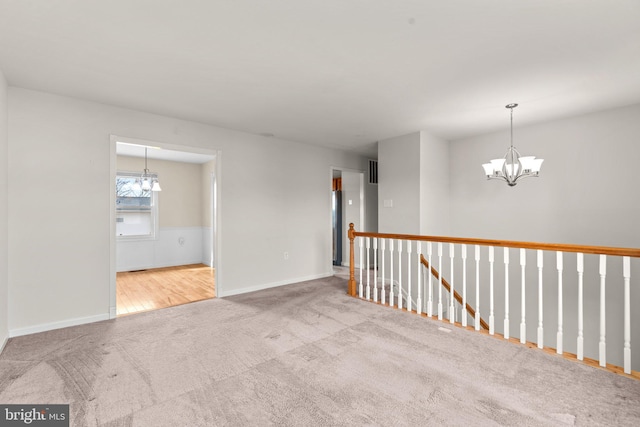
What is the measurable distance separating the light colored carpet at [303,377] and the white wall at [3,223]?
0.24 meters

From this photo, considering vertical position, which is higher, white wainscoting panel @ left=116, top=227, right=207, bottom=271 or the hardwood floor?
white wainscoting panel @ left=116, top=227, right=207, bottom=271

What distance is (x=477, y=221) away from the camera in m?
4.82

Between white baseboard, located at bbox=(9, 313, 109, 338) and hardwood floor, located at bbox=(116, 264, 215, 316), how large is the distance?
29cm

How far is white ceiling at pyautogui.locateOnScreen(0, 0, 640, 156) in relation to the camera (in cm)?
187

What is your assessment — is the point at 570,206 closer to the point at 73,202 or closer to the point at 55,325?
the point at 73,202

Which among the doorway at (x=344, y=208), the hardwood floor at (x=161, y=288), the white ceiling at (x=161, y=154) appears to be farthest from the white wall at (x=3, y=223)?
the doorway at (x=344, y=208)

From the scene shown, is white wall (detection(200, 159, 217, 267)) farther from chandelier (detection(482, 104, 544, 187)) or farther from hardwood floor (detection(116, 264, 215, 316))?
chandelier (detection(482, 104, 544, 187))

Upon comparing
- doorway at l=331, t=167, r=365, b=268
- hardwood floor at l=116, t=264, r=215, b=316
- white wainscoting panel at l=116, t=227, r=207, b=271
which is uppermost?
doorway at l=331, t=167, r=365, b=268

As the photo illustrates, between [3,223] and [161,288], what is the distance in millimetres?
2428

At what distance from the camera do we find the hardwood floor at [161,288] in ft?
13.1

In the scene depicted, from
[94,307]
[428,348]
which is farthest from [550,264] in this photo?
[94,307]

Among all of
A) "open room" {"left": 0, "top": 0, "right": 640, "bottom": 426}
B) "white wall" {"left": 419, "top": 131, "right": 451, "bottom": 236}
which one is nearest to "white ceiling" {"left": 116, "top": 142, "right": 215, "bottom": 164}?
"open room" {"left": 0, "top": 0, "right": 640, "bottom": 426}

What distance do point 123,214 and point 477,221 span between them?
6.92 m

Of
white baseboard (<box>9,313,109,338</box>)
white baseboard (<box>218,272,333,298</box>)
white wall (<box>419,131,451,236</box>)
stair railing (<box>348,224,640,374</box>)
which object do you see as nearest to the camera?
stair railing (<box>348,224,640,374</box>)
